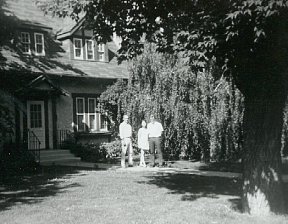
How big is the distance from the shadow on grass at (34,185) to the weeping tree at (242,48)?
4.29m

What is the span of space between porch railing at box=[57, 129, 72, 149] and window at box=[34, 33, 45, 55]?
4.23 meters

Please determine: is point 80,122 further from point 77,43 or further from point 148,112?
point 148,112

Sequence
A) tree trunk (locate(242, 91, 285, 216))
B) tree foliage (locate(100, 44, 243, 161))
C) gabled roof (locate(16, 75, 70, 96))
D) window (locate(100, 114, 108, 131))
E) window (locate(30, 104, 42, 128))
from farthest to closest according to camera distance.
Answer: window (locate(100, 114, 108, 131)) → window (locate(30, 104, 42, 128)) → gabled roof (locate(16, 75, 70, 96)) → tree foliage (locate(100, 44, 243, 161)) → tree trunk (locate(242, 91, 285, 216))

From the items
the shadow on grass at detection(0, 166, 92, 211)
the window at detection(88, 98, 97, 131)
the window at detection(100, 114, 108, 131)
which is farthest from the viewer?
the window at detection(100, 114, 108, 131)

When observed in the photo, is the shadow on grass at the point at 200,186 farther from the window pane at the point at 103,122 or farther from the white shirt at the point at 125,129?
the window pane at the point at 103,122

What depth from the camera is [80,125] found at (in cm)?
2328

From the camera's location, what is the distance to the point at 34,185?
12.3 m

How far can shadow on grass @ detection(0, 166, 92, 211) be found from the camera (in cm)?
1002

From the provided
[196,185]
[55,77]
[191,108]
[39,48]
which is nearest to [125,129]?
[191,108]

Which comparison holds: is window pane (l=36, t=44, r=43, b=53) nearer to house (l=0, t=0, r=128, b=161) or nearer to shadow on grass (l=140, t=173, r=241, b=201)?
house (l=0, t=0, r=128, b=161)

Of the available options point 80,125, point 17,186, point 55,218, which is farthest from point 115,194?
point 80,125

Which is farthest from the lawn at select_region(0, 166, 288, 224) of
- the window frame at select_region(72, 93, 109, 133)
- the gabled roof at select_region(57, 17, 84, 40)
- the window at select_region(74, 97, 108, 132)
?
the gabled roof at select_region(57, 17, 84, 40)

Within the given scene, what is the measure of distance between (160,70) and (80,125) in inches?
273

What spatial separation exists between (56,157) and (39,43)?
6.26m
